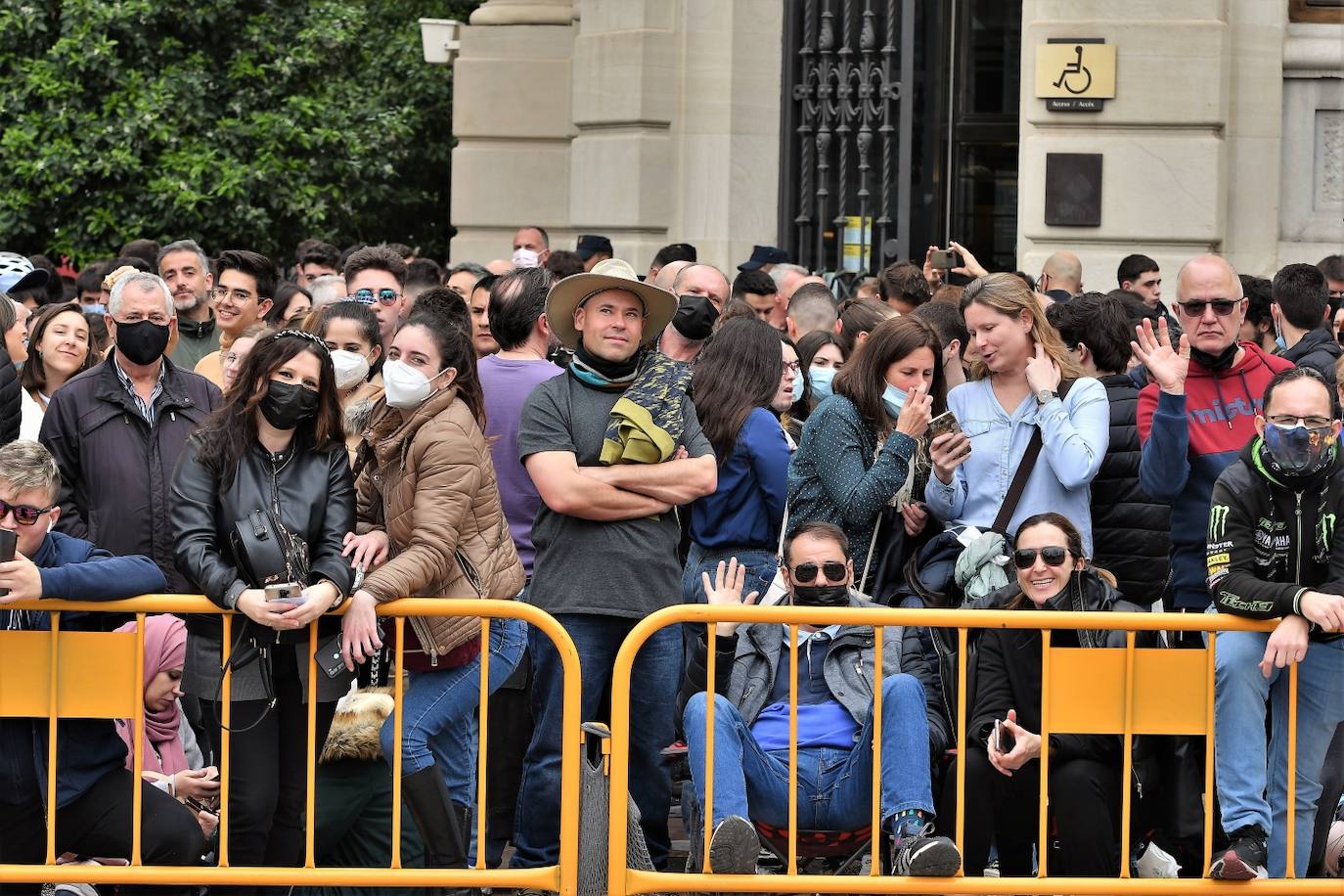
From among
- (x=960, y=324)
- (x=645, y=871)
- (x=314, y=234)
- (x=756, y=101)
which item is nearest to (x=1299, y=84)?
(x=756, y=101)

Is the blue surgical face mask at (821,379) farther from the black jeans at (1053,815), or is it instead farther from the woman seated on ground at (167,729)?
the woman seated on ground at (167,729)

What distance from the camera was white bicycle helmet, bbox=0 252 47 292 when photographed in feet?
34.9

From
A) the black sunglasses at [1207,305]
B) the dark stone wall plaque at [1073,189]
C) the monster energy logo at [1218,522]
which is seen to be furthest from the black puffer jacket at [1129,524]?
the dark stone wall plaque at [1073,189]

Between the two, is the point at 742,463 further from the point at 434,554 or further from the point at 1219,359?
the point at 1219,359

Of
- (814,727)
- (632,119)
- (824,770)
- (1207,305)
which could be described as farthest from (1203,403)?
(632,119)

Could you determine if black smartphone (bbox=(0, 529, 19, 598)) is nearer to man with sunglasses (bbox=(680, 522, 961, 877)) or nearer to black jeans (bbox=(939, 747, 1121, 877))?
man with sunglasses (bbox=(680, 522, 961, 877))

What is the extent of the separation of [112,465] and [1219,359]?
13.2ft

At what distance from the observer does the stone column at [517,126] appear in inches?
696

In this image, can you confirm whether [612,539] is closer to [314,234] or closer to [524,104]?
[524,104]

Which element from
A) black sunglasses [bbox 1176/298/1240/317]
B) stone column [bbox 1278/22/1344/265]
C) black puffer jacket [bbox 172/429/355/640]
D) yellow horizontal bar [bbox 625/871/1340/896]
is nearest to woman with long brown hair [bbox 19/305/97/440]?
black puffer jacket [bbox 172/429/355/640]

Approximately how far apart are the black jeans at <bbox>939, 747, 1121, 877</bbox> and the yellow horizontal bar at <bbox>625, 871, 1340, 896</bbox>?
283mm

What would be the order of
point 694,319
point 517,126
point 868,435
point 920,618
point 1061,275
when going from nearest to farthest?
point 920,618 → point 868,435 → point 694,319 → point 1061,275 → point 517,126

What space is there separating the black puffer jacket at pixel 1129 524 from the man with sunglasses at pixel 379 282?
405 cm

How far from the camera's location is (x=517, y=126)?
17734 mm
